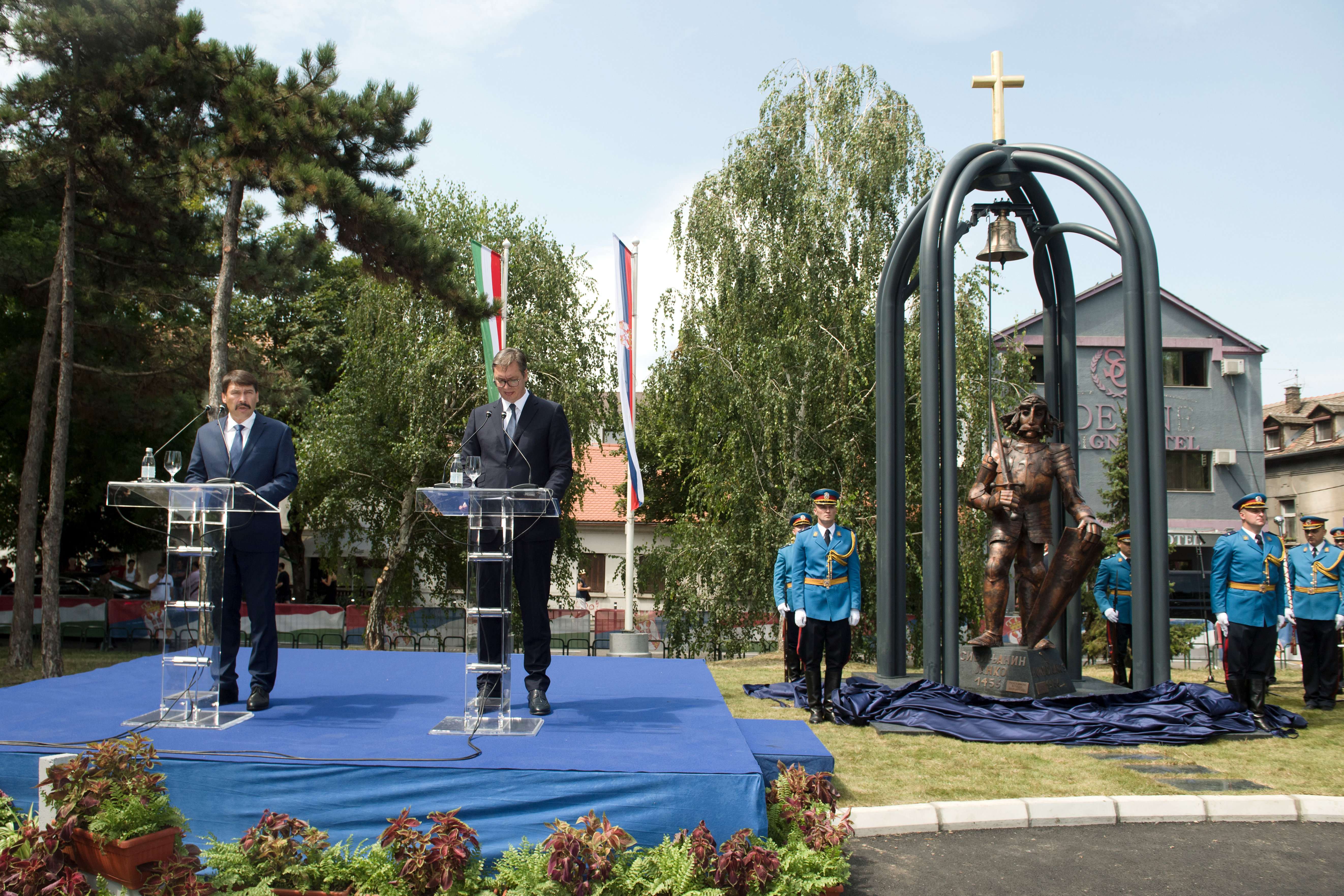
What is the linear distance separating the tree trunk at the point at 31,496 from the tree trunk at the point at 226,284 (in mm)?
2413

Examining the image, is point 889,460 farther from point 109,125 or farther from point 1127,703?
point 109,125

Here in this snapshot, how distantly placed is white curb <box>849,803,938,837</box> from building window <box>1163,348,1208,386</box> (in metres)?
30.1

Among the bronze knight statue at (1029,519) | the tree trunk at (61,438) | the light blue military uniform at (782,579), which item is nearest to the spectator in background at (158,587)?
the tree trunk at (61,438)

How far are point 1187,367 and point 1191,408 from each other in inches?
62.5

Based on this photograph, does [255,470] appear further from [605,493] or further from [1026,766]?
[605,493]

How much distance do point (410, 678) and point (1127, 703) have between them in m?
5.90

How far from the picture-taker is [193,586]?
15.4 feet

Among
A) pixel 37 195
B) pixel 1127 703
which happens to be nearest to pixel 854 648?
pixel 1127 703

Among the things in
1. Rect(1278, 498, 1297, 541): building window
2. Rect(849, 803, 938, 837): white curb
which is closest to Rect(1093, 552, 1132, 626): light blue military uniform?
Rect(849, 803, 938, 837): white curb

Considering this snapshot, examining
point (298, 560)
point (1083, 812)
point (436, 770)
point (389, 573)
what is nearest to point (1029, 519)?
point (1083, 812)

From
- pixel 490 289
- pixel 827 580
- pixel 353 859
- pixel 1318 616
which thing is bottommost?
pixel 353 859

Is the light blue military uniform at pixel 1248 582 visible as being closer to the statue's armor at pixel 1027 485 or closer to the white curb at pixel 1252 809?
the statue's armor at pixel 1027 485

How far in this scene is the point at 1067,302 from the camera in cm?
1023

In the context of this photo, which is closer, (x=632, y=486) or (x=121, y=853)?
(x=121, y=853)
